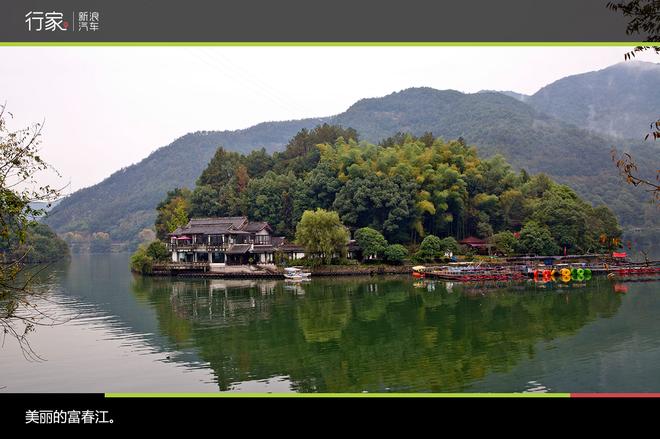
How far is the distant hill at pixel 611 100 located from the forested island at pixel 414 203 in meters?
29.8

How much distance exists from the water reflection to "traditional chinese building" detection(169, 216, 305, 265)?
17.6 ft

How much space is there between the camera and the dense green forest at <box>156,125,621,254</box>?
1056 inches

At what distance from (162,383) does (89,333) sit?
16.1 ft

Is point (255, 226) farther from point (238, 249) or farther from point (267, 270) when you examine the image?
point (267, 270)

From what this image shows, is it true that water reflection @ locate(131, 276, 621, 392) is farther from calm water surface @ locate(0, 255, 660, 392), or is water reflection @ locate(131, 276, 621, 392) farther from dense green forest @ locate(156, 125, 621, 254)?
dense green forest @ locate(156, 125, 621, 254)

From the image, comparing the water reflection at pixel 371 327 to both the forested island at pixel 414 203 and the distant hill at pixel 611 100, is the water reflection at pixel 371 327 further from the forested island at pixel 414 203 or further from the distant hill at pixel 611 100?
the distant hill at pixel 611 100

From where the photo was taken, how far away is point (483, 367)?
9.01 meters

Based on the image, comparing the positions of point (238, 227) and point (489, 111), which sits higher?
point (489, 111)

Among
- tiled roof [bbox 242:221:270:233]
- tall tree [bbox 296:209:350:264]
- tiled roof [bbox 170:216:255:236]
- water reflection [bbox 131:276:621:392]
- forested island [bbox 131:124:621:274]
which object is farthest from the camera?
tiled roof [bbox 242:221:270:233]

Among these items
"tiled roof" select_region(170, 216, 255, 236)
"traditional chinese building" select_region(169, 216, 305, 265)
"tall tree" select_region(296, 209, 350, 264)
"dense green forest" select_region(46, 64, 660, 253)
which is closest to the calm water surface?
"tall tree" select_region(296, 209, 350, 264)

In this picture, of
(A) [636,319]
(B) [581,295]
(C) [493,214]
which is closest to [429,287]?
(B) [581,295]

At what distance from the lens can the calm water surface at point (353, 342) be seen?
8438 mm

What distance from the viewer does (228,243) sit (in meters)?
27.4
